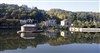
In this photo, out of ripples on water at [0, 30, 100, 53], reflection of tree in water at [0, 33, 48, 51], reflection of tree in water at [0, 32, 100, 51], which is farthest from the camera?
reflection of tree in water at [0, 32, 100, 51]

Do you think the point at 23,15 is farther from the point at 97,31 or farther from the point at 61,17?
the point at 97,31

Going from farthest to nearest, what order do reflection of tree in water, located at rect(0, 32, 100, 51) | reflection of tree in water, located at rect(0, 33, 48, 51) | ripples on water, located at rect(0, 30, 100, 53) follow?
1. reflection of tree in water, located at rect(0, 32, 100, 51)
2. reflection of tree in water, located at rect(0, 33, 48, 51)
3. ripples on water, located at rect(0, 30, 100, 53)

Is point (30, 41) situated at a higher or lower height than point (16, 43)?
lower

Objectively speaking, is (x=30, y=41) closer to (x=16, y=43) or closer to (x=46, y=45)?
(x=16, y=43)

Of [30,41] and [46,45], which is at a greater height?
[46,45]

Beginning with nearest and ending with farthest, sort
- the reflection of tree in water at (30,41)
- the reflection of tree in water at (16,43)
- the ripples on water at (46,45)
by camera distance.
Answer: the ripples on water at (46,45)
the reflection of tree in water at (16,43)
the reflection of tree in water at (30,41)

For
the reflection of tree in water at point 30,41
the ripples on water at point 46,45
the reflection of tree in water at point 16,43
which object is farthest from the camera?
the reflection of tree in water at point 30,41

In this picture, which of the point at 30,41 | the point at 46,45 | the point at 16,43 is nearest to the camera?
the point at 46,45

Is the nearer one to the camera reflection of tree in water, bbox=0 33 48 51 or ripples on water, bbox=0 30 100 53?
ripples on water, bbox=0 30 100 53

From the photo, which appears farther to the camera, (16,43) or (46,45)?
(16,43)

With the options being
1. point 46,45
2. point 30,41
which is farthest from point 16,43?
point 46,45

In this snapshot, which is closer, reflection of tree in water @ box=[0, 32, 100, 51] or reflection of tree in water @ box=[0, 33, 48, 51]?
reflection of tree in water @ box=[0, 33, 48, 51]

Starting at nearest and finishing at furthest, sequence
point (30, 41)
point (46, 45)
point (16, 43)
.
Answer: point (46, 45)
point (16, 43)
point (30, 41)

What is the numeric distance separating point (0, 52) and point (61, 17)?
53.7 ft
